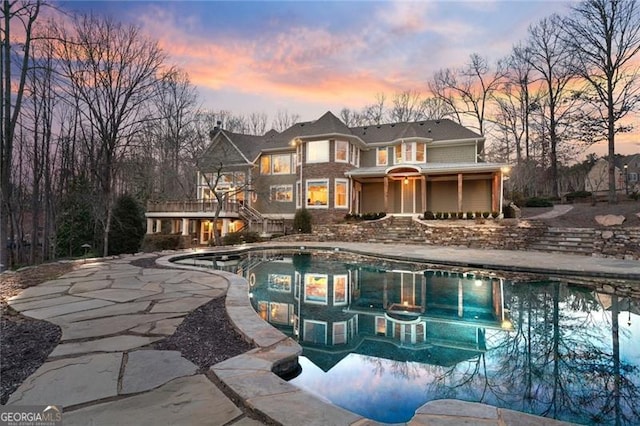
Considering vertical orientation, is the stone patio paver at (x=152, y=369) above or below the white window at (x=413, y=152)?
below

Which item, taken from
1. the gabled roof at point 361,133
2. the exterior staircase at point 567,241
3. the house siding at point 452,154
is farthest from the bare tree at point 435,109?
the exterior staircase at point 567,241

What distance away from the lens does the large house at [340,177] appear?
2100 cm

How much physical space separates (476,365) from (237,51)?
53.2 ft

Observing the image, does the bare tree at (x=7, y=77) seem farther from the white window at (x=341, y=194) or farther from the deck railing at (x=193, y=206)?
the white window at (x=341, y=194)

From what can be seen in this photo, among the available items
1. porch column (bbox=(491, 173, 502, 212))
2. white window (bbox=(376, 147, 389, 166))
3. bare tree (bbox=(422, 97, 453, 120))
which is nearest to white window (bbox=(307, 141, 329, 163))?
white window (bbox=(376, 147, 389, 166))

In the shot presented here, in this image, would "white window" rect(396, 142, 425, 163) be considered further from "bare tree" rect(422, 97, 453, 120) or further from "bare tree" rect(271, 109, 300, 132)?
"bare tree" rect(271, 109, 300, 132)

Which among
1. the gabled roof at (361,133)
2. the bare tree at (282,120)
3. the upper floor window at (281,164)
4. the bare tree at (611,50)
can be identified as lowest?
the upper floor window at (281,164)

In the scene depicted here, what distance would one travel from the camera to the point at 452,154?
72.1 ft

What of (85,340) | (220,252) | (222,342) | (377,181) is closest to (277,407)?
(222,342)

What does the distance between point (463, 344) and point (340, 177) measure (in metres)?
17.5

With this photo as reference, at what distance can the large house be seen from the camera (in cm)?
2100

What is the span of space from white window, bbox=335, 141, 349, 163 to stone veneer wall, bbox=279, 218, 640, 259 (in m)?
4.97

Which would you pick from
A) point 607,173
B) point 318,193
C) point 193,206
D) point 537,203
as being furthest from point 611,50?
point 607,173

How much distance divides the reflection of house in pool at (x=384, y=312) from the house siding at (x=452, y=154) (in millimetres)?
14603
